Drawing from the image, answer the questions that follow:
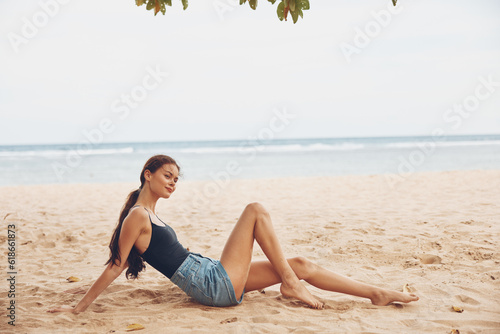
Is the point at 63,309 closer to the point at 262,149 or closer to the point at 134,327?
the point at 134,327

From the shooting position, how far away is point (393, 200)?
8891 mm

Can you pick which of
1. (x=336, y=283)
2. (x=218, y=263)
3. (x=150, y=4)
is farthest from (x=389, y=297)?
(x=150, y=4)

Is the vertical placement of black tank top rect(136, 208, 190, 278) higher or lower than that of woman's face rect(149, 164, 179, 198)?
lower

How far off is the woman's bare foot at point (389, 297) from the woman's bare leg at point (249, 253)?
16.6 inches

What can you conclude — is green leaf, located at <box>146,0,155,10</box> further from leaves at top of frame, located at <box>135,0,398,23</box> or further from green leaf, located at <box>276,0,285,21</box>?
green leaf, located at <box>276,0,285,21</box>

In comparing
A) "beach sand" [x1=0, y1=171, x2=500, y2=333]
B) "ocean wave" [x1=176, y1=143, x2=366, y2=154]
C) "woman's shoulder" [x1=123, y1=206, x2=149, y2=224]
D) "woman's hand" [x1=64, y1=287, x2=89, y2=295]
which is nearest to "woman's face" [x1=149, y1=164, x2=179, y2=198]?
"woman's shoulder" [x1=123, y1=206, x2=149, y2=224]

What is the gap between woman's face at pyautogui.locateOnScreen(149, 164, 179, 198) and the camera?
3479 millimetres

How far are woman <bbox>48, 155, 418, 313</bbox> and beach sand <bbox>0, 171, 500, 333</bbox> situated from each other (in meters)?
0.12

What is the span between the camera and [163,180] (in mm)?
3482

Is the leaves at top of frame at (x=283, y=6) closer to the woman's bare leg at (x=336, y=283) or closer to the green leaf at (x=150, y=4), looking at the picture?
the green leaf at (x=150, y=4)

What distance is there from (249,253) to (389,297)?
109 cm

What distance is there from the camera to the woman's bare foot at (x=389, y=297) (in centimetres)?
345

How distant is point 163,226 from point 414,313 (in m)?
1.91

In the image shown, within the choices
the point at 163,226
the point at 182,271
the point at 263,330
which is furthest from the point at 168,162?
the point at 263,330
